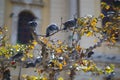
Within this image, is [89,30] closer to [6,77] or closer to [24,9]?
[6,77]

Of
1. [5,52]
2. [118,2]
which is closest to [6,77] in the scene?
[5,52]

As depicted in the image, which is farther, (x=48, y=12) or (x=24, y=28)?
(x=48, y=12)

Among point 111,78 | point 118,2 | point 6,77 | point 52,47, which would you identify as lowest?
point 111,78

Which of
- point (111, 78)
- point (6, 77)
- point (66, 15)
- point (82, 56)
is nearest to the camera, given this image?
point (82, 56)

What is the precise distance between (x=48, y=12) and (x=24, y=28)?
1.02 metres

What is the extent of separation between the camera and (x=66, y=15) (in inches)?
589

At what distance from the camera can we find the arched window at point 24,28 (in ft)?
47.3

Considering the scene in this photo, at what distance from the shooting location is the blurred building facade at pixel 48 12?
14.4 m

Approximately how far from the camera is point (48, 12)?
14.9 metres

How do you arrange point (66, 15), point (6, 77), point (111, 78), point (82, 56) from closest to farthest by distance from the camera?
point (82, 56)
point (6, 77)
point (111, 78)
point (66, 15)

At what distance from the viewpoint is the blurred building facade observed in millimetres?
14352

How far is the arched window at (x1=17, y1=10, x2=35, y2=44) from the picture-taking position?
14420mm

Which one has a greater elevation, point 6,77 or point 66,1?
point 66,1

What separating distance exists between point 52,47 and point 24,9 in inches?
230
